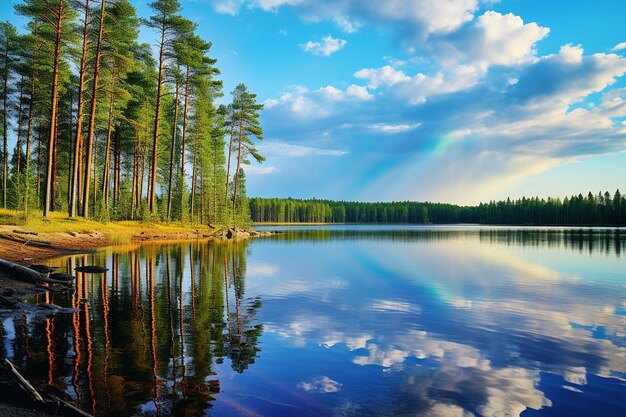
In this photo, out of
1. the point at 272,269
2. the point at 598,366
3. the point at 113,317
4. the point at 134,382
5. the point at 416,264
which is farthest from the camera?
the point at 416,264

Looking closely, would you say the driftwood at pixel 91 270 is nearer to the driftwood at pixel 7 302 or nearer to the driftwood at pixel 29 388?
the driftwood at pixel 7 302

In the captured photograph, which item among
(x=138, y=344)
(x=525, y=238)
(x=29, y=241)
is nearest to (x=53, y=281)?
(x=138, y=344)

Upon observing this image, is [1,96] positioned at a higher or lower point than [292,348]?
higher

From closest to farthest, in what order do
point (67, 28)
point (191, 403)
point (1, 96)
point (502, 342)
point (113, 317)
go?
point (191, 403)
point (502, 342)
point (113, 317)
point (67, 28)
point (1, 96)

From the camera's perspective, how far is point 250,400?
5.79 metres

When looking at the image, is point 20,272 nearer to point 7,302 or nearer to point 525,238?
point 7,302

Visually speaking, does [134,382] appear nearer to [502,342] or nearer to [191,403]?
[191,403]

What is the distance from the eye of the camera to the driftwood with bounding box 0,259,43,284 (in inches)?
560

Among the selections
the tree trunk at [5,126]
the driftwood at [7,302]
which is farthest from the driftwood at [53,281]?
the tree trunk at [5,126]

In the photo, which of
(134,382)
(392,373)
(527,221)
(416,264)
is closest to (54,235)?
(416,264)

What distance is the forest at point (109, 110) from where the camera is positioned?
31.9 m

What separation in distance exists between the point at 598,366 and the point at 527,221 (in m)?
204

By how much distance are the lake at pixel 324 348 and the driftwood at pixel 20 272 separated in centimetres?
135

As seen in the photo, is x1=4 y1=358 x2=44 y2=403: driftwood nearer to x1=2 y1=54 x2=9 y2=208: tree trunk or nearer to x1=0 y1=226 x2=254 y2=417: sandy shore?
x1=0 y1=226 x2=254 y2=417: sandy shore
